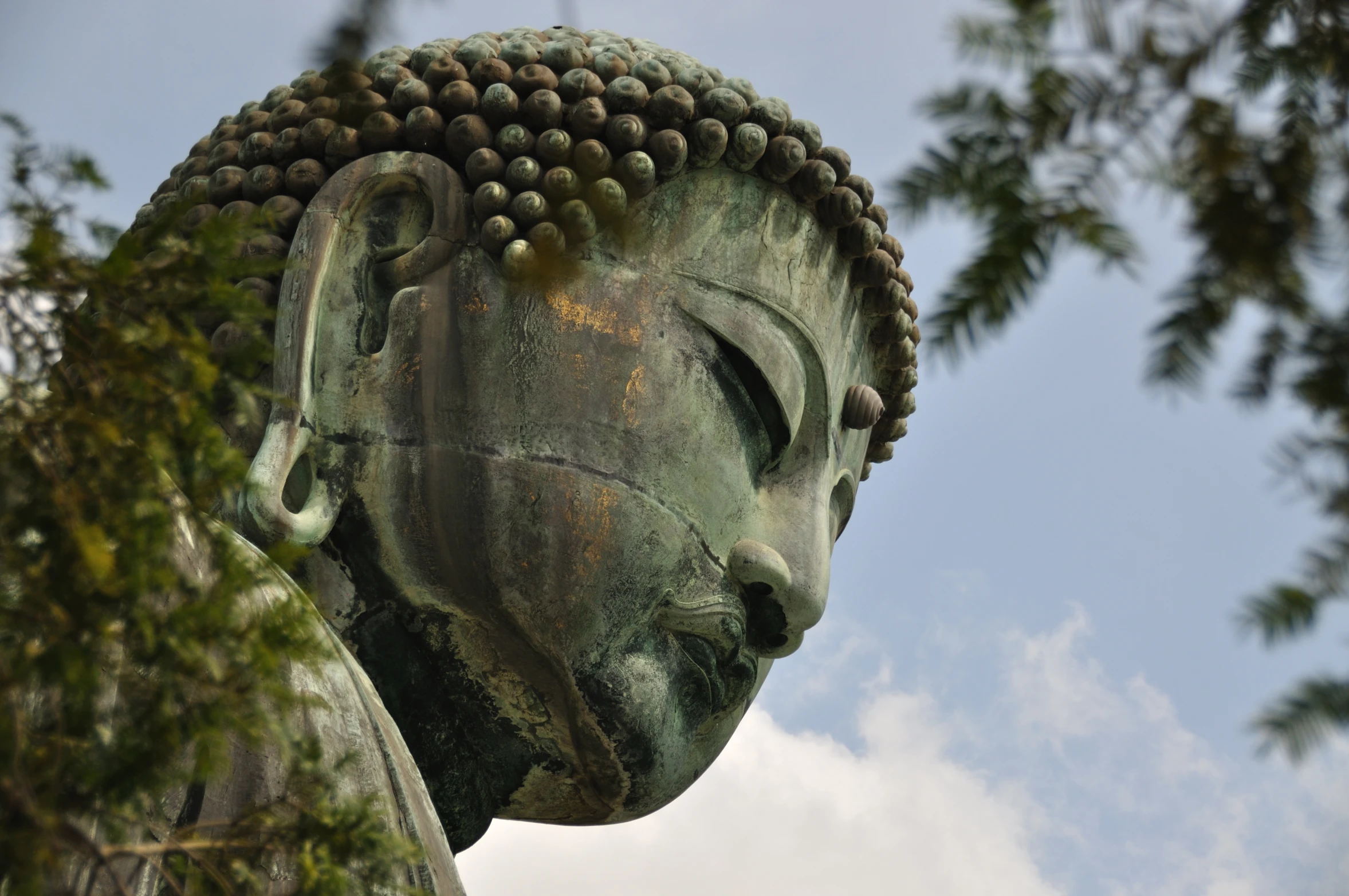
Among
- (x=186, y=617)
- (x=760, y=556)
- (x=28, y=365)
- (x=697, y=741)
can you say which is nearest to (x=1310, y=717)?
(x=186, y=617)

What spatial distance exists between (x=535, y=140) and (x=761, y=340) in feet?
2.78

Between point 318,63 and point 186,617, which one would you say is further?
point 186,617

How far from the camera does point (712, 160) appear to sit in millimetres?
5633

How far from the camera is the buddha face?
515 centimetres

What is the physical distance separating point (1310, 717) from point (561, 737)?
10.4 ft

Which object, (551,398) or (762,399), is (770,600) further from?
(551,398)

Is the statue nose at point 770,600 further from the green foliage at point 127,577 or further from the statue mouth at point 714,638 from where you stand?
the green foliage at point 127,577

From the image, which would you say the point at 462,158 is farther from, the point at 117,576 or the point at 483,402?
the point at 117,576

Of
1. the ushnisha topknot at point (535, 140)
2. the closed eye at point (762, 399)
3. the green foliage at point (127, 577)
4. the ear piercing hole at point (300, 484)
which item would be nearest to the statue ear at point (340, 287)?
the ear piercing hole at point (300, 484)

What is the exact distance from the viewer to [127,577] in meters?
2.67

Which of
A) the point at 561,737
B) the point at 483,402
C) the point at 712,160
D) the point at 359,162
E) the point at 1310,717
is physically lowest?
the point at 1310,717

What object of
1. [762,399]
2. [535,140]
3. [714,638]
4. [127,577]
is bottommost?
[127,577]

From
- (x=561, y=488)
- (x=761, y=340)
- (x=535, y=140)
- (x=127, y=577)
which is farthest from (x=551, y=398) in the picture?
(x=127, y=577)

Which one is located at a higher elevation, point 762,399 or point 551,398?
point 762,399
